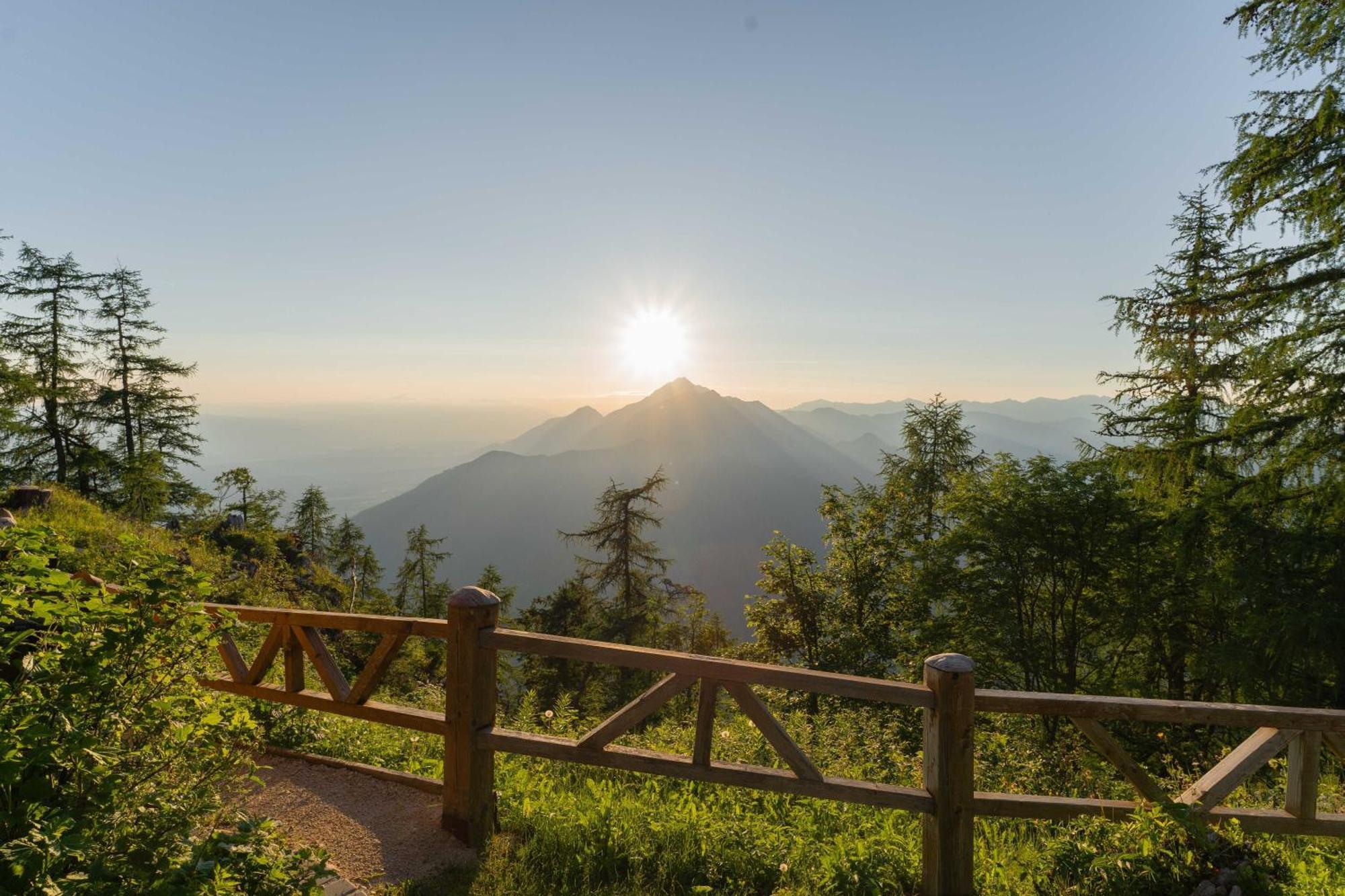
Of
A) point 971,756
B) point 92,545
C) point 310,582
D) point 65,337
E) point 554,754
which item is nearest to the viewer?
point 971,756

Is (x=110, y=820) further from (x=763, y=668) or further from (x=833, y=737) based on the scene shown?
(x=833, y=737)

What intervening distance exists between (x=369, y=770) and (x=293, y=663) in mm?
1194

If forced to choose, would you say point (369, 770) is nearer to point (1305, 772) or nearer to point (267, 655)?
point (267, 655)

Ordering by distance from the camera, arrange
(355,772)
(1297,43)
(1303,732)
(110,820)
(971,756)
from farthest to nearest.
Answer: (1297,43) < (355,772) < (1303,732) < (971,756) < (110,820)

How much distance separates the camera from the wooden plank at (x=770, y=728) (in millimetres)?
3785

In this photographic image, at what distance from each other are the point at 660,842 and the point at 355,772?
10.1 ft

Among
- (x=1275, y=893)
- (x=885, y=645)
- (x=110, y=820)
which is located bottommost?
(x=885, y=645)

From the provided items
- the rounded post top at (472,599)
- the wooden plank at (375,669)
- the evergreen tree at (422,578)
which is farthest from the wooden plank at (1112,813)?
Result: the evergreen tree at (422,578)

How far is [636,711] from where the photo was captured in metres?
4.05

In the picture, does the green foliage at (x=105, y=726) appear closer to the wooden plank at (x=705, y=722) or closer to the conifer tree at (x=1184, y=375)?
the wooden plank at (x=705, y=722)

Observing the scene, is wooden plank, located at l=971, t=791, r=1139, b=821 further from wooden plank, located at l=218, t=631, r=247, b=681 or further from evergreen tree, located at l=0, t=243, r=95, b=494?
evergreen tree, located at l=0, t=243, r=95, b=494

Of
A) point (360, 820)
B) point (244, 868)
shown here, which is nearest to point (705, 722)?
point (244, 868)

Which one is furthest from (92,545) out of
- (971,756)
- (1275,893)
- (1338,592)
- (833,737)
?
(1338,592)

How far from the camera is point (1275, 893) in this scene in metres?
3.23
